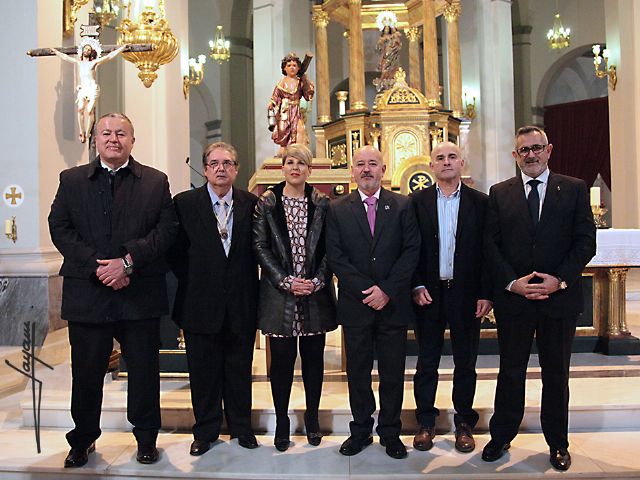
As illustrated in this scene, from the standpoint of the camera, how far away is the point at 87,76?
5.38 meters

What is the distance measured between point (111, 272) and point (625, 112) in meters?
8.87

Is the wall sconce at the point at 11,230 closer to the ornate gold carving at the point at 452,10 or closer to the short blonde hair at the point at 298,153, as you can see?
the short blonde hair at the point at 298,153

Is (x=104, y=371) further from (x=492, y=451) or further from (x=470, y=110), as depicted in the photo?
(x=470, y=110)

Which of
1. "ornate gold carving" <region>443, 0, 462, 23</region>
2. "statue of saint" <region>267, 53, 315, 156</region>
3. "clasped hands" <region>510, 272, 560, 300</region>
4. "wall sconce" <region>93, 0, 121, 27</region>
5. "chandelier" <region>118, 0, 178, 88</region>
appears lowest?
"clasped hands" <region>510, 272, 560, 300</region>

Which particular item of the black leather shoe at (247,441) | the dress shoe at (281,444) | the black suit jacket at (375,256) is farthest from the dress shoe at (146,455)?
the black suit jacket at (375,256)

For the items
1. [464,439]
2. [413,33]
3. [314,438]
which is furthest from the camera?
[413,33]

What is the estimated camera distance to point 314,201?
3.18m

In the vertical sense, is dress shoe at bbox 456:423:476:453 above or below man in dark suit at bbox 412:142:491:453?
below

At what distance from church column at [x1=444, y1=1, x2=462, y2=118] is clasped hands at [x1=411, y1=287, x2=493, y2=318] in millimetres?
8679

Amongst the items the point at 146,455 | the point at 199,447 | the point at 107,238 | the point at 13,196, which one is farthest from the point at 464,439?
the point at 13,196

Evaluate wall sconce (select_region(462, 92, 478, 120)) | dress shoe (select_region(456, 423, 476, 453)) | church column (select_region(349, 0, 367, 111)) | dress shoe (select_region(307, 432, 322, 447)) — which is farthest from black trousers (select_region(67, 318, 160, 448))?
wall sconce (select_region(462, 92, 478, 120))

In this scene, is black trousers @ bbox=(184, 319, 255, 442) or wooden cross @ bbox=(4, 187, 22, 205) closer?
black trousers @ bbox=(184, 319, 255, 442)

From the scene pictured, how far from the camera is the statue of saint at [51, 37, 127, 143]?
529cm

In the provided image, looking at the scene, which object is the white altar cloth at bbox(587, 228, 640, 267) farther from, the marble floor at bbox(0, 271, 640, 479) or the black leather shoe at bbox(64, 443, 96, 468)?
the black leather shoe at bbox(64, 443, 96, 468)
